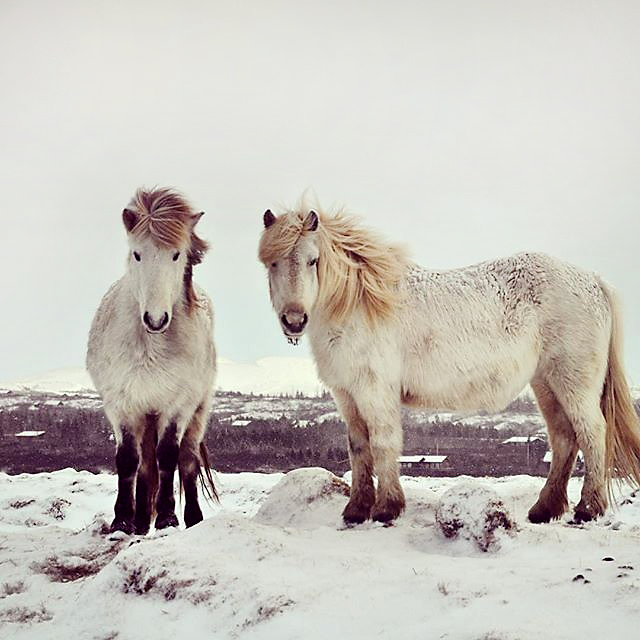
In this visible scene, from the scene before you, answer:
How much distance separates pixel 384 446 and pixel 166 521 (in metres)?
1.65

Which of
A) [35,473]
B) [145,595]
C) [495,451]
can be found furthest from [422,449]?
[145,595]

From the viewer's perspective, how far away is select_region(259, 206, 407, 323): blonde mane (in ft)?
14.7

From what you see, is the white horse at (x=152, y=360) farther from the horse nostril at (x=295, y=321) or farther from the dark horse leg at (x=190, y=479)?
the horse nostril at (x=295, y=321)

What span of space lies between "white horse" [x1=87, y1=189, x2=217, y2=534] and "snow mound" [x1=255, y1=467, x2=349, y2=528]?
28.0 inches

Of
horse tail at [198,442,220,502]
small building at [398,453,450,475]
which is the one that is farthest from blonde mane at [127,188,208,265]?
small building at [398,453,450,475]

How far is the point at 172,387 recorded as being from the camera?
16.0 ft

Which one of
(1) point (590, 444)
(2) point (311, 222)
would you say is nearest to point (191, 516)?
(2) point (311, 222)

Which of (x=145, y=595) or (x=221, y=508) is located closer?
(x=145, y=595)

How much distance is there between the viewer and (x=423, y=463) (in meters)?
7.37

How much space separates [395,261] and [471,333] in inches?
28.4

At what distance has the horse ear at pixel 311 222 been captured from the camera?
14.8ft

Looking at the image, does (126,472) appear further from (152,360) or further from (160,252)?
(160,252)

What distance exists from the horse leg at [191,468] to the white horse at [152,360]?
28 cm

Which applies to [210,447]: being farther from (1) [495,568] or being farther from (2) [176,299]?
(1) [495,568]
